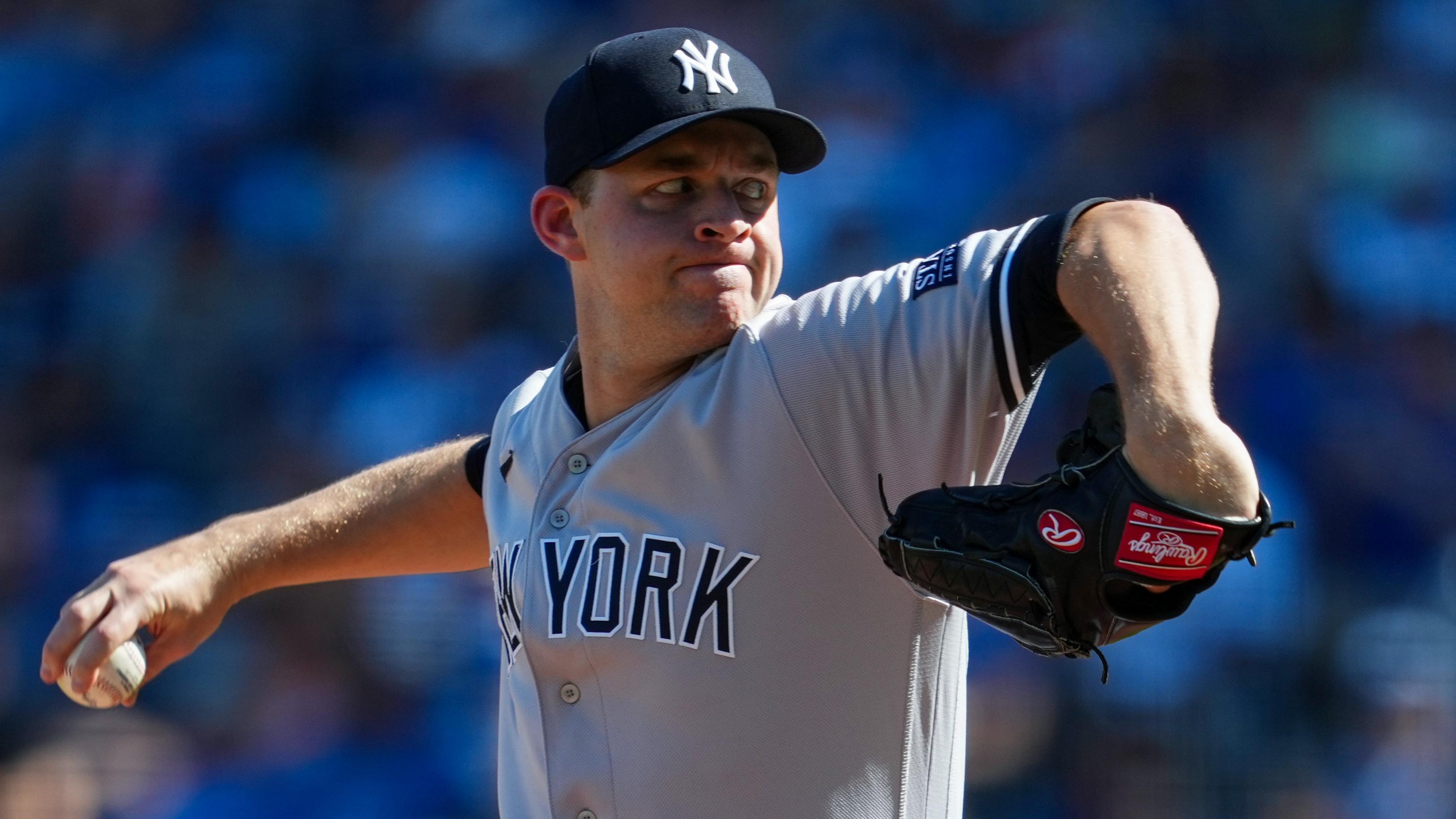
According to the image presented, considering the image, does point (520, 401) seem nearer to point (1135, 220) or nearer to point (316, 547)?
point (316, 547)

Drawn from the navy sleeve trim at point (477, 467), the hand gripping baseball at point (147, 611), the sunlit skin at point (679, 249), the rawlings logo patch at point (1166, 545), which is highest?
the sunlit skin at point (679, 249)

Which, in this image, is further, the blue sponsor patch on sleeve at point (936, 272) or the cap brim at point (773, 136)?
the cap brim at point (773, 136)

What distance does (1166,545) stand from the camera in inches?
51.4

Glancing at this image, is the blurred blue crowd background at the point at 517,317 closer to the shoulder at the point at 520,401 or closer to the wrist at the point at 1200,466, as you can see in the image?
the shoulder at the point at 520,401

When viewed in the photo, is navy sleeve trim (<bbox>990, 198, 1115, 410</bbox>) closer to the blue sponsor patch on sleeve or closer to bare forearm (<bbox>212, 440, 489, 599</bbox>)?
the blue sponsor patch on sleeve

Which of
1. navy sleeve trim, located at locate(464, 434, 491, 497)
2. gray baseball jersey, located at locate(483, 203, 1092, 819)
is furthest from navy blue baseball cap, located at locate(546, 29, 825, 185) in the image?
navy sleeve trim, located at locate(464, 434, 491, 497)

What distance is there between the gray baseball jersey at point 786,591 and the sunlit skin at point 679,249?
0.09 metres

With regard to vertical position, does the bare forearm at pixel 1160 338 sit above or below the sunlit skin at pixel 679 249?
below

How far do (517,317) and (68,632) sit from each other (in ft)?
11.5

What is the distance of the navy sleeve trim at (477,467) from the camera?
2469mm

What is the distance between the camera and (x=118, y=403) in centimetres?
534

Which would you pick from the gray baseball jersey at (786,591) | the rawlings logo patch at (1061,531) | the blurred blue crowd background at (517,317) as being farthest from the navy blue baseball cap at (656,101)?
the blurred blue crowd background at (517,317)

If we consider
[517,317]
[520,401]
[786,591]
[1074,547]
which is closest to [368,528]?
[520,401]

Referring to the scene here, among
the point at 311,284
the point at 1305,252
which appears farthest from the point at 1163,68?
the point at 311,284
